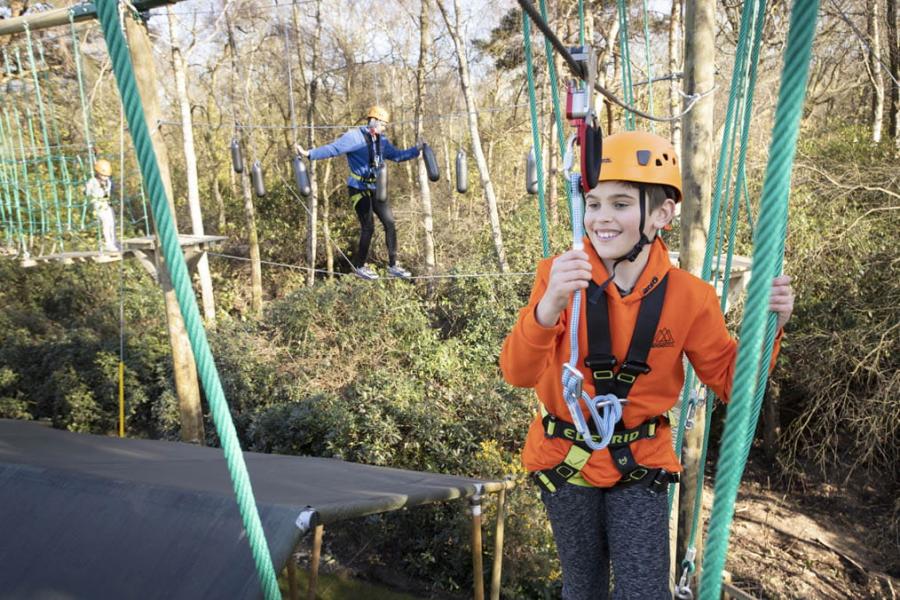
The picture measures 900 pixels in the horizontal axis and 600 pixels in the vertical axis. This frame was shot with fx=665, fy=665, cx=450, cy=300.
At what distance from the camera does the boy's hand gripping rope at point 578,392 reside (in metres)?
1.27

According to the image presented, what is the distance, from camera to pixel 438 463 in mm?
6406

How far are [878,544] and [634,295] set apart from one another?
6.79 metres

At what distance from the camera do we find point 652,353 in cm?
146

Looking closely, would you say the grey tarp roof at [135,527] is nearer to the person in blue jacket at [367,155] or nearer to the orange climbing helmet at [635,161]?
the orange climbing helmet at [635,161]

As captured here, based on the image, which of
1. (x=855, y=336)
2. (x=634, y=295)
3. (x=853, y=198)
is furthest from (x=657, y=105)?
(x=634, y=295)

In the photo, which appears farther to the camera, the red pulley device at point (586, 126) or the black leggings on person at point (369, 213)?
the black leggings on person at point (369, 213)

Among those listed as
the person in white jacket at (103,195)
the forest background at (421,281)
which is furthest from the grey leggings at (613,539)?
the person in white jacket at (103,195)

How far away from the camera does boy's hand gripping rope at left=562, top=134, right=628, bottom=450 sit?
4.17 feet

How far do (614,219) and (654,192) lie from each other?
0.42 ft

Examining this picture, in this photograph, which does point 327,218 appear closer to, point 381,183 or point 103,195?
point 103,195

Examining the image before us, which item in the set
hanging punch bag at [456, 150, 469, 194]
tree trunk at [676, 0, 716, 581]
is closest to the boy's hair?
tree trunk at [676, 0, 716, 581]

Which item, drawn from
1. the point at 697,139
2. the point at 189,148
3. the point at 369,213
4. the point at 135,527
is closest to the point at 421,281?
the point at 189,148

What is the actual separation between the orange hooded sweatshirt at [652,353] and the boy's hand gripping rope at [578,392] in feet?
0.18

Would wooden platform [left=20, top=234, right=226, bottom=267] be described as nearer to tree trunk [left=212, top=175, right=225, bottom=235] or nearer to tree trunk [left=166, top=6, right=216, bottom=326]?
tree trunk [left=166, top=6, right=216, bottom=326]
